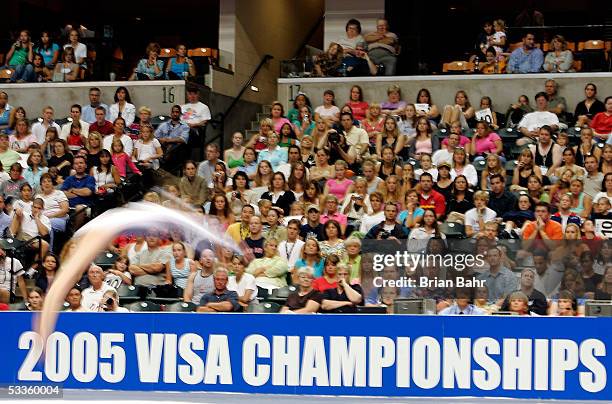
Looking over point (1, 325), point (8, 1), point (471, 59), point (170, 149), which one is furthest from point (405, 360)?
point (8, 1)

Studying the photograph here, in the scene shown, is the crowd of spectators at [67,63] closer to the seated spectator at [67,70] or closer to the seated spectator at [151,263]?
the seated spectator at [67,70]

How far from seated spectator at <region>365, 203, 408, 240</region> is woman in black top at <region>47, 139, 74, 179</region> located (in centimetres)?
600

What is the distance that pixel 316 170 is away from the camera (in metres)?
17.9

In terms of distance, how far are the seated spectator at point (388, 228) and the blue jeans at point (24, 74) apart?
9.94 metres

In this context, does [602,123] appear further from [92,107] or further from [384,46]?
[92,107]

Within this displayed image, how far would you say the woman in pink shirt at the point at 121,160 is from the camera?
19094 millimetres

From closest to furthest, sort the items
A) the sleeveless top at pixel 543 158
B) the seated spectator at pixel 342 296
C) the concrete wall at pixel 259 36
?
the seated spectator at pixel 342 296, the sleeveless top at pixel 543 158, the concrete wall at pixel 259 36

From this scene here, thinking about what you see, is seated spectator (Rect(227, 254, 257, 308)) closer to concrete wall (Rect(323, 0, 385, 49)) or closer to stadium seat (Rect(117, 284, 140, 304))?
stadium seat (Rect(117, 284, 140, 304))

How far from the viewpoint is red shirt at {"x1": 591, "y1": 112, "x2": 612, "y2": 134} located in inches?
720

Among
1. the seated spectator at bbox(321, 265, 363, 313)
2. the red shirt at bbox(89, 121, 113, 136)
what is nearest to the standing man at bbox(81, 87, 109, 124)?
the red shirt at bbox(89, 121, 113, 136)

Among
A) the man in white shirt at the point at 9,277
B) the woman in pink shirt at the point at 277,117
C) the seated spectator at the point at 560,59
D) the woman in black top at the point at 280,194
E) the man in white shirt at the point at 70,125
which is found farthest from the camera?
the man in white shirt at the point at 70,125

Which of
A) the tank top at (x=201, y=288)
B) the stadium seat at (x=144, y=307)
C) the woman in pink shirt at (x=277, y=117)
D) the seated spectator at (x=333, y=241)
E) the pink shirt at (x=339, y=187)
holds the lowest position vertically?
the stadium seat at (x=144, y=307)

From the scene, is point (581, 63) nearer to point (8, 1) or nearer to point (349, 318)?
point (349, 318)

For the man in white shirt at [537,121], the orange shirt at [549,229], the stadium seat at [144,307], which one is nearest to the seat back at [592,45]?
the man in white shirt at [537,121]
